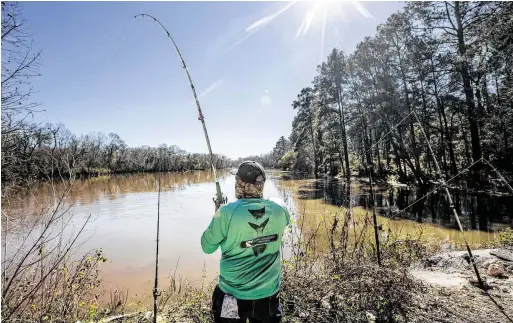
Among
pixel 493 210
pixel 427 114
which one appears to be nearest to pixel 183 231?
pixel 493 210

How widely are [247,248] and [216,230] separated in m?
0.26

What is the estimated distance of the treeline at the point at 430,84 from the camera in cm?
1384

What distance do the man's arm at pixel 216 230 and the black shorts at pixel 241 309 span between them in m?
0.41

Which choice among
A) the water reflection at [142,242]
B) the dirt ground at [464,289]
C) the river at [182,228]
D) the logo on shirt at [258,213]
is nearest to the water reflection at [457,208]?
the river at [182,228]

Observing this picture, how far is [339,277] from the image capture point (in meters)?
4.03

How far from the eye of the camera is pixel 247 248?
2.07m

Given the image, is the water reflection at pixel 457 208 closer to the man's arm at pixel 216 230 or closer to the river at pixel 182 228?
the river at pixel 182 228

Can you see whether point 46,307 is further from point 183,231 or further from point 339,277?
point 183,231

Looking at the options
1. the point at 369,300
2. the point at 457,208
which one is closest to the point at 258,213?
the point at 369,300

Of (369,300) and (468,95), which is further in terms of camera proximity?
(468,95)

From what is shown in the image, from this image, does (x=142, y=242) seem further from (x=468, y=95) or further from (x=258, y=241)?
(x=468, y=95)

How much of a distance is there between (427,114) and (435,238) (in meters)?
18.0

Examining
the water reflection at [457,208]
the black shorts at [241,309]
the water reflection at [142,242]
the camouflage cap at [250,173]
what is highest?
the camouflage cap at [250,173]

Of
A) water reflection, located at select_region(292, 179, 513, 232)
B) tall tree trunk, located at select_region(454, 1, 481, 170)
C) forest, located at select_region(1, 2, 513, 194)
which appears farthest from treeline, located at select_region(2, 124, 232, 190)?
tall tree trunk, located at select_region(454, 1, 481, 170)
